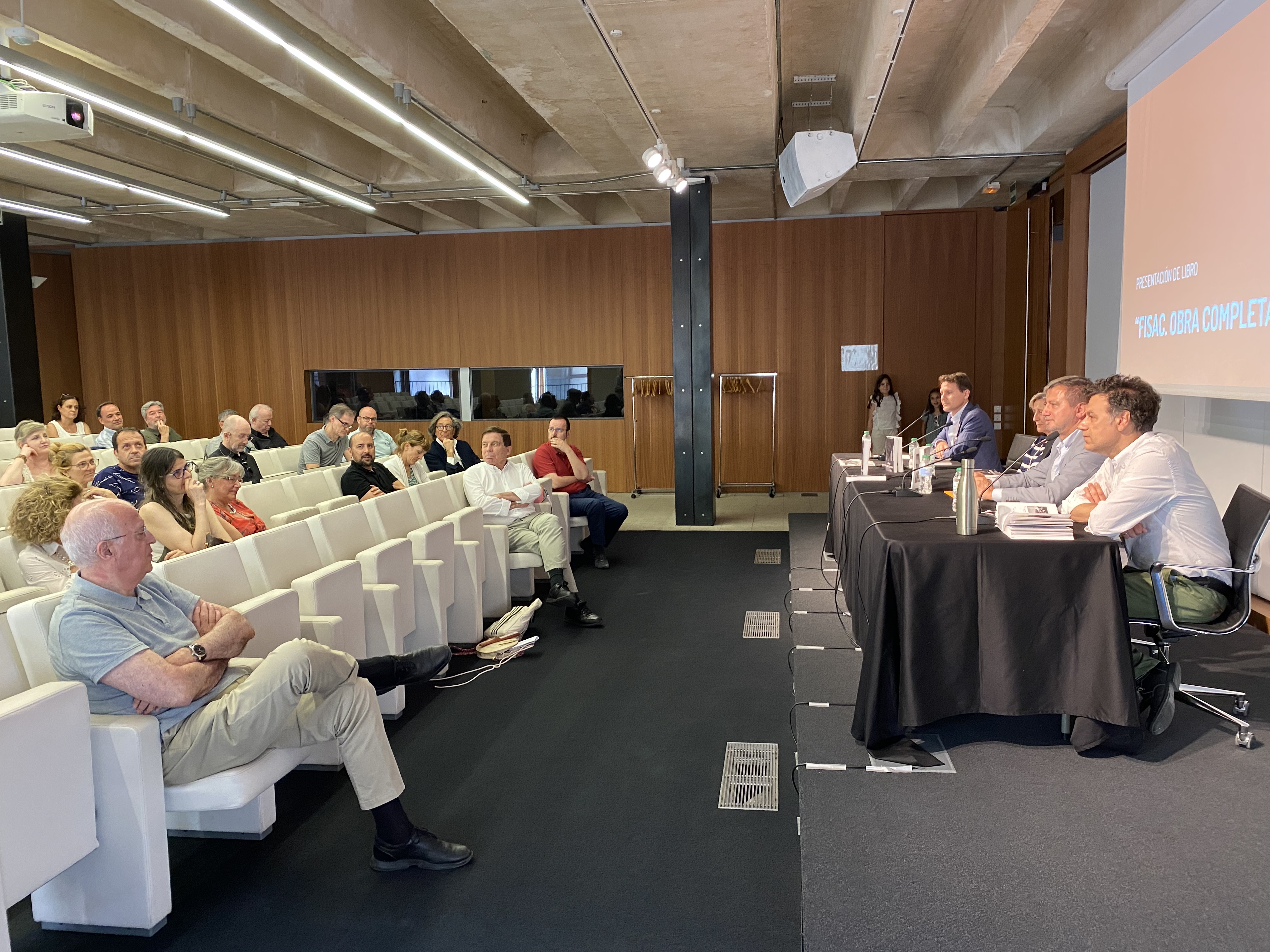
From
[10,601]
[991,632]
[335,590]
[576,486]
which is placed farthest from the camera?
[576,486]


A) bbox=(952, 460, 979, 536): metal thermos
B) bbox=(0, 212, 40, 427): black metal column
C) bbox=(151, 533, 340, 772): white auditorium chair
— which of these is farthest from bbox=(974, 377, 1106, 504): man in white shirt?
bbox=(0, 212, 40, 427): black metal column

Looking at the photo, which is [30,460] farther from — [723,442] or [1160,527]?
[723,442]

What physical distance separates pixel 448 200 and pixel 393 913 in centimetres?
858

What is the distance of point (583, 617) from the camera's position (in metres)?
5.38

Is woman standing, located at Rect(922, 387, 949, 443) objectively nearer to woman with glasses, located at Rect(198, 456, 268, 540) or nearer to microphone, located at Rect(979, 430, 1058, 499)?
microphone, located at Rect(979, 430, 1058, 499)

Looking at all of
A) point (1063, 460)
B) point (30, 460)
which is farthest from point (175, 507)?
point (1063, 460)

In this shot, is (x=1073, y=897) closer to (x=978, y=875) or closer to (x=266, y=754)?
(x=978, y=875)

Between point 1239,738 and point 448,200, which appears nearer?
point 1239,738

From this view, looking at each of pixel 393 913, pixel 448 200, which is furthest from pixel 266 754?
pixel 448 200

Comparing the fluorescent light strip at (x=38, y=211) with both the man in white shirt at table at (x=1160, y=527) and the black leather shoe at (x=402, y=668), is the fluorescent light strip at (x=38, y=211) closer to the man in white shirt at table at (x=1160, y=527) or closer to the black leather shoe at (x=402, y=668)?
the black leather shoe at (x=402, y=668)

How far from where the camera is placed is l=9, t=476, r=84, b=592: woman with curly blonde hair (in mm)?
3365

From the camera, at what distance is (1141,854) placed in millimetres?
2580

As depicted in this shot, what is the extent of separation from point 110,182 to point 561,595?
5.64 m

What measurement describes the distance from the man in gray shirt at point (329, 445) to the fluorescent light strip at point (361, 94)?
7.63ft
